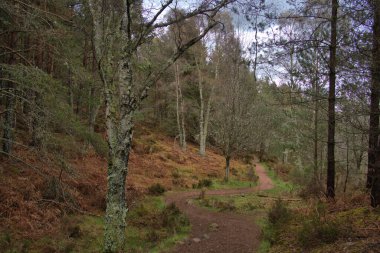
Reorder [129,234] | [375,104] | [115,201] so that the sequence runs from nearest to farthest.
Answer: [115,201]
[375,104]
[129,234]

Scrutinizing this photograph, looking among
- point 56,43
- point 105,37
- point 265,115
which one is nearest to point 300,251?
point 105,37

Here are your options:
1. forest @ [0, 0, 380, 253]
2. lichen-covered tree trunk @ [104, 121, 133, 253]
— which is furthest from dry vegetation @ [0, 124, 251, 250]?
lichen-covered tree trunk @ [104, 121, 133, 253]

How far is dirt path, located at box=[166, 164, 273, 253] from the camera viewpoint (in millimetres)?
7656

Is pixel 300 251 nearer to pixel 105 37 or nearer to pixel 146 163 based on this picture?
pixel 105 37

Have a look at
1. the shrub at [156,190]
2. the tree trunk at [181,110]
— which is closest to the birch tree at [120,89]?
the shrub at [156,190]

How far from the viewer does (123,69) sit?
6.32 metres

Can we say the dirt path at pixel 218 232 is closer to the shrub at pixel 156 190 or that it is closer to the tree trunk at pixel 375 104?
the shrub at pixel 156 190

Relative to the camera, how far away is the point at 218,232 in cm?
892

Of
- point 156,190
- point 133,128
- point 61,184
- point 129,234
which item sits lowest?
point 129,234

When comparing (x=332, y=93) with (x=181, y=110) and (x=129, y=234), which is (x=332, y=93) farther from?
(x=181, y=110)

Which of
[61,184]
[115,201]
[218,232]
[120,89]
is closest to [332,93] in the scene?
[218,232]

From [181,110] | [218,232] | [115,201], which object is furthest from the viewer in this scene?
[181,110]

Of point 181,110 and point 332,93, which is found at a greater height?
point 181,110

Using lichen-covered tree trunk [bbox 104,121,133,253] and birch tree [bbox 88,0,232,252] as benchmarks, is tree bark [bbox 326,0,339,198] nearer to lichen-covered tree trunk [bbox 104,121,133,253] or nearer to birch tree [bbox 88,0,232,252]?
birch tree [bbox 88,0,232,252]
